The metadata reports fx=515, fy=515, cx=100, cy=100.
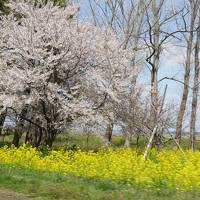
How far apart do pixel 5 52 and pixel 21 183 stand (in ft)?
37.1

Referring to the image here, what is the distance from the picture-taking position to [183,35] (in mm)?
34375

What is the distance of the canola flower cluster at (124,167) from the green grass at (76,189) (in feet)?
2.15

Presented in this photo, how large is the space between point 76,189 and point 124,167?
3343 millimetres

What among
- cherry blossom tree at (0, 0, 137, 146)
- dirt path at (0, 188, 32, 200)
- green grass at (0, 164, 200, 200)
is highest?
cherry blossom tree at (0, 0, 137, 146)

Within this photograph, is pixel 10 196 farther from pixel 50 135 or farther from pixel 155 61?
A: pixel 155 61

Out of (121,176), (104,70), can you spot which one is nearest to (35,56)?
(104,70)

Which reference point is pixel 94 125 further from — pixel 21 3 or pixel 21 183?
pixel 21 183

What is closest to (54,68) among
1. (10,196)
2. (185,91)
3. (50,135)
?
(50,135)

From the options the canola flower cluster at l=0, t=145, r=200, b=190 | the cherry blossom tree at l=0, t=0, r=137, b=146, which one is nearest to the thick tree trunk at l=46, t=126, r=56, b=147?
the cherry blossom tree at l=0, t=0, r=137, b=146

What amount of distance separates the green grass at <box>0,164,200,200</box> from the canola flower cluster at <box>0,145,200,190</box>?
25.8 inches

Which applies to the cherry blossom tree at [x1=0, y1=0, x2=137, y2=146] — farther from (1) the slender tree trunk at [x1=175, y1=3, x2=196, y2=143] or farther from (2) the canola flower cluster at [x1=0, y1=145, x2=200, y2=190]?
(1) the slender tree trunk at [x1=175, y1=3, x2=196, y2=143]

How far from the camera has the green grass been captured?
1074 centimetres

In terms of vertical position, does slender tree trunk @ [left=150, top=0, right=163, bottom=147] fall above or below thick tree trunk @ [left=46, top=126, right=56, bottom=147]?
above

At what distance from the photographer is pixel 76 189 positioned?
37.2 ft
